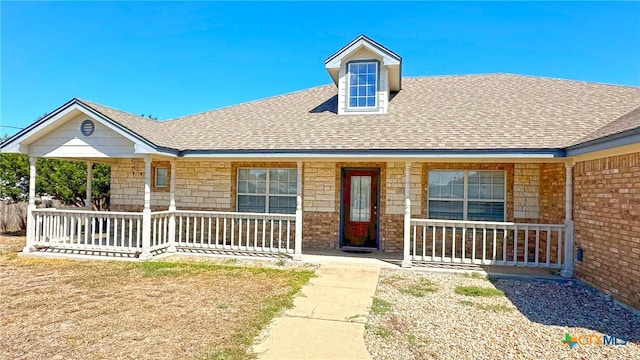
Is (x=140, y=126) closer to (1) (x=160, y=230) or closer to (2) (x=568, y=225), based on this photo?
(1) (x=160, y=230)

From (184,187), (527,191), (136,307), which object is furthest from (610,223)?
(184,187)

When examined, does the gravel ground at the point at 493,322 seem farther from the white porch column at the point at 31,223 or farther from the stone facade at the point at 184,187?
the white porch column at the point at 31,223

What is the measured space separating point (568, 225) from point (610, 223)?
1317mm

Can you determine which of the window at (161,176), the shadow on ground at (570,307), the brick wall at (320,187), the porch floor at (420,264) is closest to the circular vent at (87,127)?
the window at (161,176)

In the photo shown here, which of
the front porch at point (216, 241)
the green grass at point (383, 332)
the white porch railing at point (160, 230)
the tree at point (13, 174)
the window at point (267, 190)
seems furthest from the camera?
the tree at point (13, 174)

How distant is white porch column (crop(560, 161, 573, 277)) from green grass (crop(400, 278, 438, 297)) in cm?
297

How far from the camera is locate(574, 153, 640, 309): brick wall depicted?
521cm

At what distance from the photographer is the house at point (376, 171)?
7309mm

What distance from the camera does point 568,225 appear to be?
7094mm

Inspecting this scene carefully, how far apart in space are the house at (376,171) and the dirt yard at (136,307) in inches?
53.0

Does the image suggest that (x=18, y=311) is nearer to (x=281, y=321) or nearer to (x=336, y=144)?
(x=281, y=321)

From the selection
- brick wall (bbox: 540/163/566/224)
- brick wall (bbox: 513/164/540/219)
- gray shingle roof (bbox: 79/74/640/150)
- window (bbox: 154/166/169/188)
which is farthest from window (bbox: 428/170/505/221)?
window (bbox: 154/166/169/188)

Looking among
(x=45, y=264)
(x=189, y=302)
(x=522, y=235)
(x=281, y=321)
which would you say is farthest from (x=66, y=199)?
(x=522, y=235)

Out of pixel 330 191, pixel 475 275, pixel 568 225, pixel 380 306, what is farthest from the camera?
pixel 330 191
